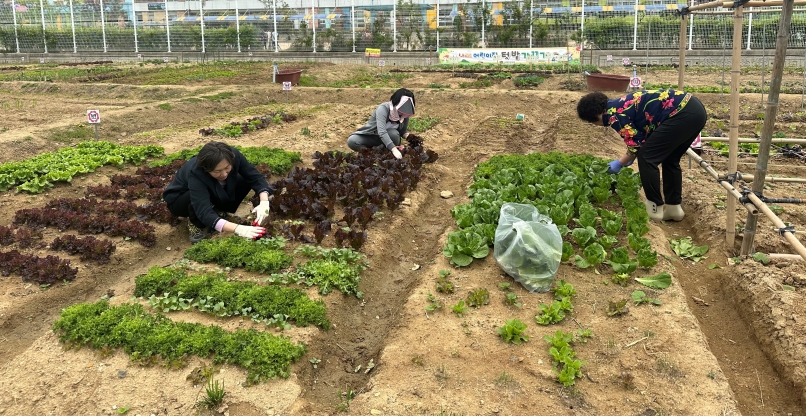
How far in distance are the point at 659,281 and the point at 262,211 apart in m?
4.45

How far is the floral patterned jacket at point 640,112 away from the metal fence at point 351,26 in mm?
24682

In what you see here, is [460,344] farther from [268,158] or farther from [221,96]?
[221,96]

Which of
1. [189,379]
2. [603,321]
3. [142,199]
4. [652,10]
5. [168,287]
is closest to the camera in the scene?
[189,379]

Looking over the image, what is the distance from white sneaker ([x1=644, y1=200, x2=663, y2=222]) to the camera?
7141mm

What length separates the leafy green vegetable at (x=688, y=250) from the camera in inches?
250

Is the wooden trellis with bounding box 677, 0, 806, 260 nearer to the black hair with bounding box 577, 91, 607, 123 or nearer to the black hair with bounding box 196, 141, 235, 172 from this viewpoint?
the black hair with bounding box 577, 91, 607, 123

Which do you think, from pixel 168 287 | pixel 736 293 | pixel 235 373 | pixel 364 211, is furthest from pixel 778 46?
pixel 168 287

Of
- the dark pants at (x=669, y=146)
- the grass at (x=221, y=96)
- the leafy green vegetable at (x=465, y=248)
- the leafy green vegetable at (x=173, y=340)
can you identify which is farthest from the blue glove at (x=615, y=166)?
the grass at (x=221, y=96)

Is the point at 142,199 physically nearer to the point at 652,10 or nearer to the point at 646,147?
the point at 646,147

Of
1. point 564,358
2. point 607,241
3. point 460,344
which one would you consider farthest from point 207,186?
point 607,241

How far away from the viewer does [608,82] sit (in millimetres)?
18766

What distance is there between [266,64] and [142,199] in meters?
25.4

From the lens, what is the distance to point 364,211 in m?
6.85

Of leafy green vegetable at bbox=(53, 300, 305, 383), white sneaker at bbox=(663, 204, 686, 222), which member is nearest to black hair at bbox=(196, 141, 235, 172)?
leafy green vegetable at bbox=(53, 300, 305, 383)
